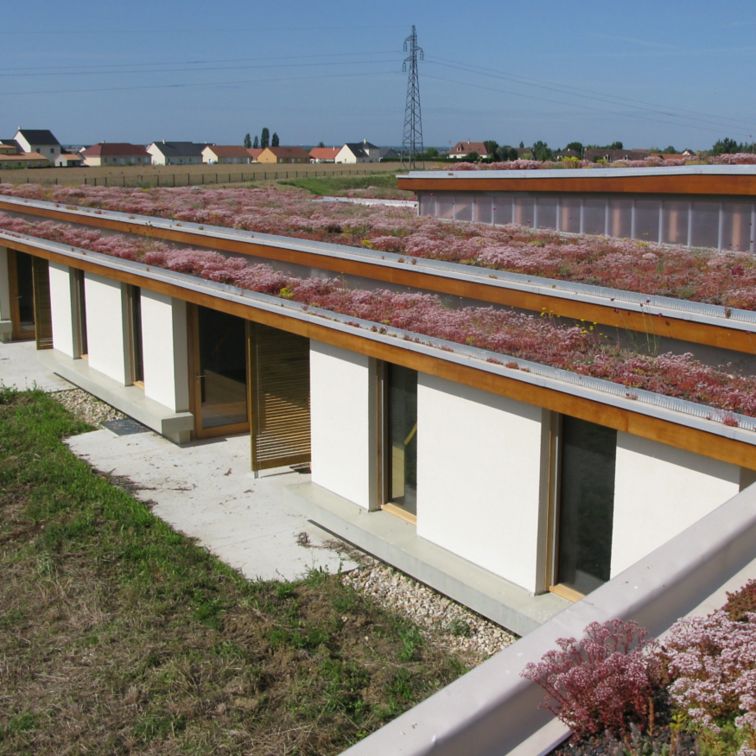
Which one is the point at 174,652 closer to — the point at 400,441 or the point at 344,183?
the point at 400,441

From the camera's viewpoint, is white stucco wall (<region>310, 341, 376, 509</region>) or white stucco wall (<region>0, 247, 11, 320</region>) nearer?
white stucco wall (<region>310, 341, 376, 509</region>)

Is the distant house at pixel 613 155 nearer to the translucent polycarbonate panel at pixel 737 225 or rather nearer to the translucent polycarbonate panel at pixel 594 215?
the translucent polycarbonate panel at pixel 594 215

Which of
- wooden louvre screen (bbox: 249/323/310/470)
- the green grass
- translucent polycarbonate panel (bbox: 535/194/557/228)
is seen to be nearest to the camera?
wooden louvre screen (bbox: 249/323/310/470)

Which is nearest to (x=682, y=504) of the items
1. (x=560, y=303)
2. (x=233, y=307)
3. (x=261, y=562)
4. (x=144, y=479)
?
(x=560, y=303)

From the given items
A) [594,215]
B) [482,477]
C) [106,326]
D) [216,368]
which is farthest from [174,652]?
[106,326]

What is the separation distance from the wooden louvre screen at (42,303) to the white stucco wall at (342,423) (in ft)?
43.2

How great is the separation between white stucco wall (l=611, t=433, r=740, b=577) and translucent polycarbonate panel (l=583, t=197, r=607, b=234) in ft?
27.1

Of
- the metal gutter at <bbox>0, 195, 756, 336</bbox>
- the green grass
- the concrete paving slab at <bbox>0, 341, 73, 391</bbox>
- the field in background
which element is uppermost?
the field in background

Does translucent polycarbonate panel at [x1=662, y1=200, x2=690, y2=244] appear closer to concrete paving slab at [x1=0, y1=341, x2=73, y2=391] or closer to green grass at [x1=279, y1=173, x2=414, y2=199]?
concrete paving slab at [x1=0, y1=341, x2=73, y2=391]

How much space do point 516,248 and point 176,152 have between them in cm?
13750

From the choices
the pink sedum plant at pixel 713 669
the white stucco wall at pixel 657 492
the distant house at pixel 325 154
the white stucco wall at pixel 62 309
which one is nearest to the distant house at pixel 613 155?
the white stucco wall at pixel 62 309

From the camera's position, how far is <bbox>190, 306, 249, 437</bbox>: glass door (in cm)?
1608

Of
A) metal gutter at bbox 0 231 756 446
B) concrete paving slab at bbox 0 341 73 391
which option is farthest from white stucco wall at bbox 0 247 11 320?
metal gutter at bbox 0 231 756 446

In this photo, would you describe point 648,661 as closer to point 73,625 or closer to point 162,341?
point 73,625
